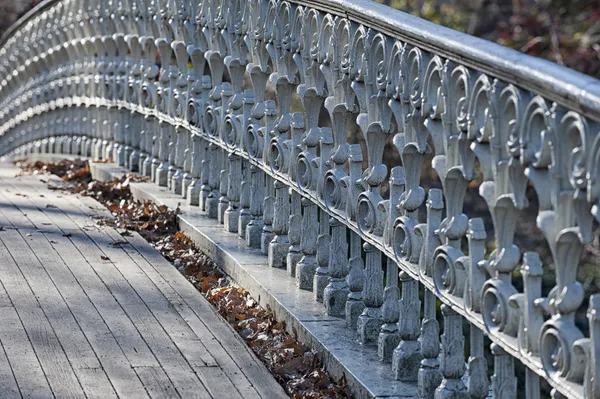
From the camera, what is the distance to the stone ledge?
4.45 m

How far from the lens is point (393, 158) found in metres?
15.9

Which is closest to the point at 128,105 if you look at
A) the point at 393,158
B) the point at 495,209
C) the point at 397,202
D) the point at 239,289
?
the point at 239,289

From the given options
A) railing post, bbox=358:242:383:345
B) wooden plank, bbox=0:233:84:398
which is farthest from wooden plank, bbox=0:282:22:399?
railing post, bbox=358:242:383:345

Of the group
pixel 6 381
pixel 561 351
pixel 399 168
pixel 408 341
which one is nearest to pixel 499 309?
pixel 561 351

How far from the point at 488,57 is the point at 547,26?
1212cm

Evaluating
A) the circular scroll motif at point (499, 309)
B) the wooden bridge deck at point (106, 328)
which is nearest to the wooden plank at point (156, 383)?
the wooden bridge deck at point (106, 328)

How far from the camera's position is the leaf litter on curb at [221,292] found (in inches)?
188

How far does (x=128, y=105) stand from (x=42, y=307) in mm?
4045

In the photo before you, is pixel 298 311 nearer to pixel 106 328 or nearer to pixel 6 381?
pixel 106 328

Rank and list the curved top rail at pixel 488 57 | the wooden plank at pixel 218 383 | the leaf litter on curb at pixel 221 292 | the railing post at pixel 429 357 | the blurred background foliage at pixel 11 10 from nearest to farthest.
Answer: the curved top rail at pixel 488 57
the railing post at pixel 429 357
the wooden plank at pixel 218 383
the leaf litter on curb at pixel 221 292
the blurred background foliage at pixel 11 10

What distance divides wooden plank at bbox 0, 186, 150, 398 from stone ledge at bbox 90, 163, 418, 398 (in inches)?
27.4

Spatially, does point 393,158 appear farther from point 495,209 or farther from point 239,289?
point 495,209

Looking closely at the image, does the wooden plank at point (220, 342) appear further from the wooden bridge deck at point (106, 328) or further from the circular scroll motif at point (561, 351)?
the circular scroll motif at point (561, 351)

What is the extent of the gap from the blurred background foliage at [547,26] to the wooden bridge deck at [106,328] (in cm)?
814
